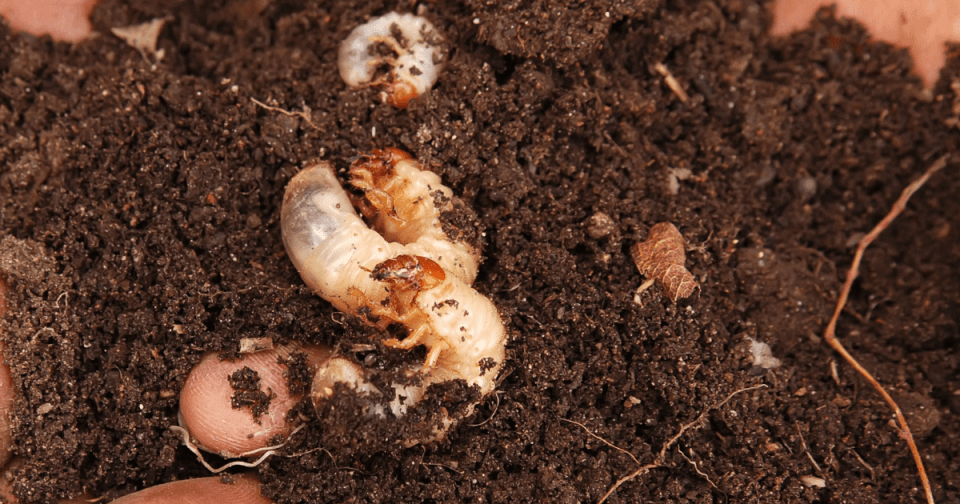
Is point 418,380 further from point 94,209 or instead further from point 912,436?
point 912,436

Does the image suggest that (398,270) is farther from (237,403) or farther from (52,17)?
(52,17)

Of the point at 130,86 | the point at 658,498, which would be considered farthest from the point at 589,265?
the point at 130,86

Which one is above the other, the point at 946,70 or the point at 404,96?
→ the point at 946,70

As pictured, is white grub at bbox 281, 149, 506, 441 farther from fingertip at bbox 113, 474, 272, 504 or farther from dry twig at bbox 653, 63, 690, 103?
dry twig at bbox 653, 63, 690, 103

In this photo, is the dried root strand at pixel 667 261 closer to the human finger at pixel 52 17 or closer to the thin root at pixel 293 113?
the thin root at pixel 293 113

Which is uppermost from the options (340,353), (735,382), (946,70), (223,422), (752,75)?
(946,70)

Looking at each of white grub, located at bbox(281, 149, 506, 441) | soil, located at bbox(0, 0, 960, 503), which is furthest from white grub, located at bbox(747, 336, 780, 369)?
white grub, located at bbox(281, 149, 506, 441)

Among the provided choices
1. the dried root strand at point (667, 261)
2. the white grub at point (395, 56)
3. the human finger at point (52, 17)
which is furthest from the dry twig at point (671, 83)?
the human finger at point (52, 17)
